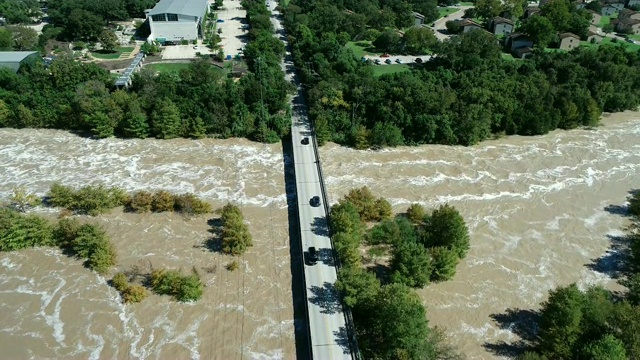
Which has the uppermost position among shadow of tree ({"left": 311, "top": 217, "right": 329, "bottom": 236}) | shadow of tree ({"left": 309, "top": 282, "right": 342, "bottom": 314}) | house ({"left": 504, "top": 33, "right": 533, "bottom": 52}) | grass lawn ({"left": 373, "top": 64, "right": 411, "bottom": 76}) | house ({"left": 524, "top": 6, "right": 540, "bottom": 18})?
house ({"left": 524, "top": 6, "right": 540, "bottom": 18})

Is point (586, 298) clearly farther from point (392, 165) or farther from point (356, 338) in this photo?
point (392, 165)

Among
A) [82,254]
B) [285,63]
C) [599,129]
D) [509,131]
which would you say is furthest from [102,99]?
[599,129]

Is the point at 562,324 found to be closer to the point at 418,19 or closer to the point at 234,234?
the point at 234,234

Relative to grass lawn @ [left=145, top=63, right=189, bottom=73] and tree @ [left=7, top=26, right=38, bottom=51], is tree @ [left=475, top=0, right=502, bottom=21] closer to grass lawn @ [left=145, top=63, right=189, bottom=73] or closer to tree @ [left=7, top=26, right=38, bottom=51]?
grass lawn @ [left=145, top=63, right=189, bottom=73]

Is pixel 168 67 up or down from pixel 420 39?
down

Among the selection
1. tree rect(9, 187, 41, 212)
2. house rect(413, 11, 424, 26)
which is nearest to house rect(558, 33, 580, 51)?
house rect(413, 11, 424, 26)

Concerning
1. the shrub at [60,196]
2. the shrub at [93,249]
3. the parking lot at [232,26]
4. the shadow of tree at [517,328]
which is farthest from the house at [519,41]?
the shrub at [60,196]

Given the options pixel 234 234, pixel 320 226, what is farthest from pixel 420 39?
pixel 234 234
